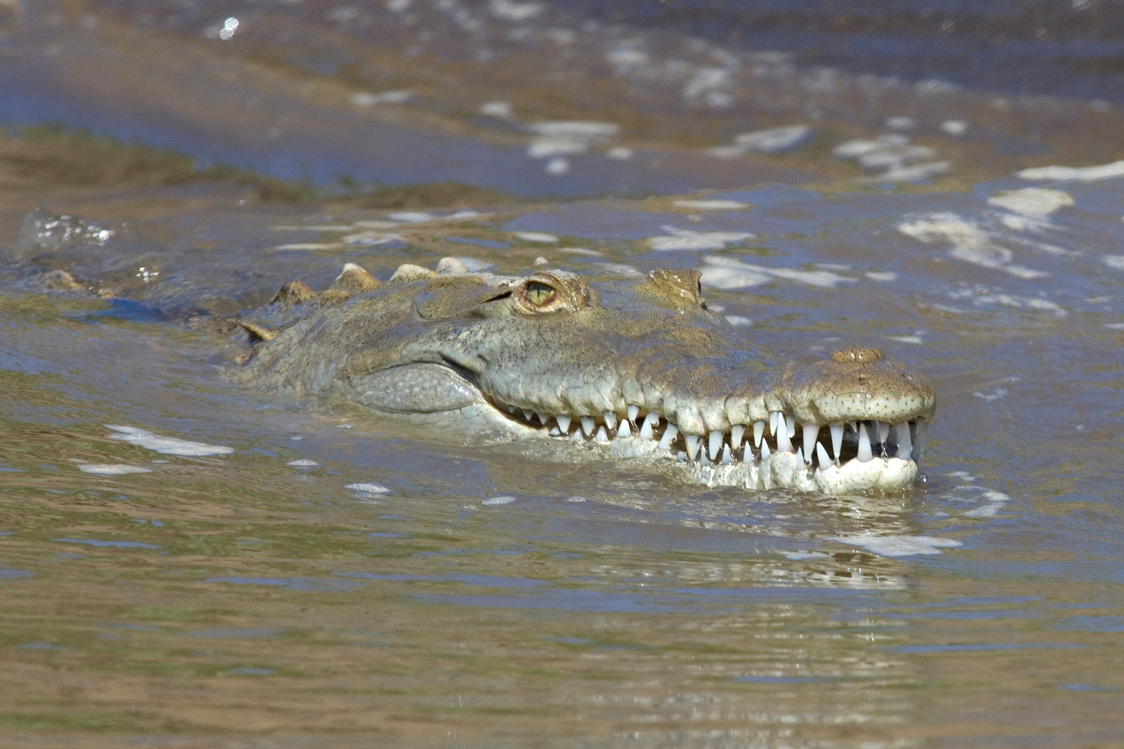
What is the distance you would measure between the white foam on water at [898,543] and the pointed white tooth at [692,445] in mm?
711

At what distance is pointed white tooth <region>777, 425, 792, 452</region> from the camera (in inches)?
166

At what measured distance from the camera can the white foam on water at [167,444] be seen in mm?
4477

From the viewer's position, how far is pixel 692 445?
443cm

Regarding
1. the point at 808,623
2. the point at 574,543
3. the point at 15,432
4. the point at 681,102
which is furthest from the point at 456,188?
the point at 808,623

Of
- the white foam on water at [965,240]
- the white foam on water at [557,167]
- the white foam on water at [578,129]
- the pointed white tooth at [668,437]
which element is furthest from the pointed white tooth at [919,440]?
the white foam on water at [578,129]

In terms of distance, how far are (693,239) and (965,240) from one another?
1459 millimetres

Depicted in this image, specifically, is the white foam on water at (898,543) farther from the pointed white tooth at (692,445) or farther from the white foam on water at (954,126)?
the white foam on water at (954,126)

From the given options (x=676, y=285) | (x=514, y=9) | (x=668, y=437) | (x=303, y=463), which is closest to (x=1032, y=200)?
(x=676, y=285)

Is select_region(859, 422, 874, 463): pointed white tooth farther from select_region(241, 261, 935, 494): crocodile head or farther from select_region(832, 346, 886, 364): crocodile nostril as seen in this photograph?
select_region(832, 346, 886, 364): crocodile nostril

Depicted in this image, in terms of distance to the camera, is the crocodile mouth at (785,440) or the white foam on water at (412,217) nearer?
the crocodile mouth at (785,440)

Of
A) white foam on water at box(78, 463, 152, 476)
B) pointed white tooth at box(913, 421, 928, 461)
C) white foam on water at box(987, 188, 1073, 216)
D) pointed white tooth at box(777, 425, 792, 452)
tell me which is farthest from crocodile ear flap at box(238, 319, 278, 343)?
white foam on water at box(987, 188, 1073, 216)

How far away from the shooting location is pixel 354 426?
5.23 metres

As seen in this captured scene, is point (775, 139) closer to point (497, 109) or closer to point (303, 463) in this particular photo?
point (497, 109)

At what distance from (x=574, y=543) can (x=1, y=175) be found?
8.79 meters
